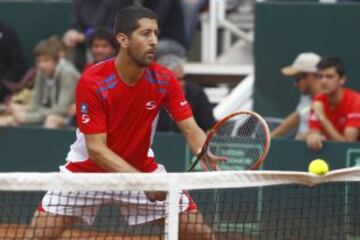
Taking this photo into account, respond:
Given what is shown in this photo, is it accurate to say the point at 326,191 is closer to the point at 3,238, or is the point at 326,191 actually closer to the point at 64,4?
the point at 3,238

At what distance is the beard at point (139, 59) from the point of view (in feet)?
24.8

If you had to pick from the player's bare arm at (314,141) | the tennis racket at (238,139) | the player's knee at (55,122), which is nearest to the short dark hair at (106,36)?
the player's knee at (55,122)

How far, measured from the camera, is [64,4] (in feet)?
44.1

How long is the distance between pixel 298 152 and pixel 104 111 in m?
3.33

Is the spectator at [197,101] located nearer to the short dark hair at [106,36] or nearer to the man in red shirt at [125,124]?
the short dark hair at [106,36]

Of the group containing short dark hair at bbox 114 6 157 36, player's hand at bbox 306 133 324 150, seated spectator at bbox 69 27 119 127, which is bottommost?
player's hand at bbox 306 133 324 150

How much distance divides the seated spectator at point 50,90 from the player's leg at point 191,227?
4328mm

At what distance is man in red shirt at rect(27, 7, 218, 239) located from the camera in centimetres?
758

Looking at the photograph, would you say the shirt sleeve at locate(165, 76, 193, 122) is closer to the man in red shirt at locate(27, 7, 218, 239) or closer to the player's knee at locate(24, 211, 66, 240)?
the man in red shirt at locate(27, 7, 218, 239)

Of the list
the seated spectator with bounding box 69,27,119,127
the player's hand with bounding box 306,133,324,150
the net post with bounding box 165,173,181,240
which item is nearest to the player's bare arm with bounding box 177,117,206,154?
the net post with bounding box 165,173,181,240

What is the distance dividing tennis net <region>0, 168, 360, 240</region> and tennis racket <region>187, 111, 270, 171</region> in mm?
268

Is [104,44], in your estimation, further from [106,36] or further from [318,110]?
[318,110]

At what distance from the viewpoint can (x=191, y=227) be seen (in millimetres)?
7625

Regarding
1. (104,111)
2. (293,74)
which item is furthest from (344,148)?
(104,111)
